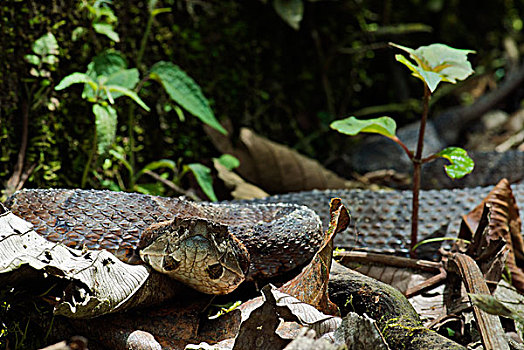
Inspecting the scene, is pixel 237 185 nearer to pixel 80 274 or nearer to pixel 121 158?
pixel 121 158

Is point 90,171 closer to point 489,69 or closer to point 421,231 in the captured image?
point 421,231

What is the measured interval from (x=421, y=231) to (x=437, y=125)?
3.46 metres

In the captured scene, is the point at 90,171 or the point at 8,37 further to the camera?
the point at 90,171

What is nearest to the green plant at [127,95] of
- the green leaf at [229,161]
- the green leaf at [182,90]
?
the green leaf at [182,90]

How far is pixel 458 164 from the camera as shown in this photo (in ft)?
8.15

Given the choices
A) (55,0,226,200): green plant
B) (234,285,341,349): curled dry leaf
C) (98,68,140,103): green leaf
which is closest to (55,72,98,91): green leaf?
(55,0,226,200): green plant

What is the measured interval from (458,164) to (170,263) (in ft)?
4.86

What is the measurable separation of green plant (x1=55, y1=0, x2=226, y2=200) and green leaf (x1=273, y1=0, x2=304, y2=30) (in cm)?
119

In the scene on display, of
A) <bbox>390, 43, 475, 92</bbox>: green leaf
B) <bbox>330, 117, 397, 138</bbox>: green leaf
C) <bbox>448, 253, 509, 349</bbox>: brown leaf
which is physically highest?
<bbox>390, 43, 475, 92</bbox>: green leaf

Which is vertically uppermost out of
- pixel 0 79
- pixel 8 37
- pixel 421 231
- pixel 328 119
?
pixel 8 37

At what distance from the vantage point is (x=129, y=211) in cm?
206

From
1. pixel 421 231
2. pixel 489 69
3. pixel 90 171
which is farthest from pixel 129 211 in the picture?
pixel 489 69

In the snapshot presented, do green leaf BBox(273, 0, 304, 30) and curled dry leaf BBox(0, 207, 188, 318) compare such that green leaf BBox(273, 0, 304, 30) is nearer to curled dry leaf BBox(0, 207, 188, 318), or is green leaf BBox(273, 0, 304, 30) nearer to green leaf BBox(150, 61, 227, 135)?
green leaf BBox(150, 61, 227, 135)

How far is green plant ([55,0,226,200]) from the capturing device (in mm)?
2914
